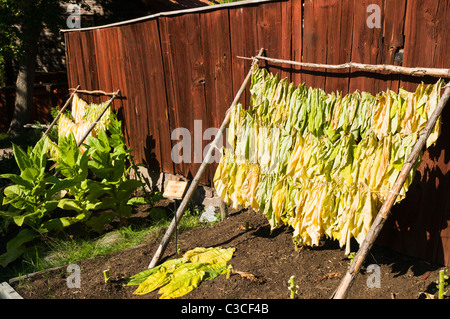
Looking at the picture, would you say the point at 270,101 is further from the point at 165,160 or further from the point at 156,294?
the point at 165,160

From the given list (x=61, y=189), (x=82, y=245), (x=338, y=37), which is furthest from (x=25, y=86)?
(x=338, y=37)

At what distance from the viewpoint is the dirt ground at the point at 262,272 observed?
3361 mm

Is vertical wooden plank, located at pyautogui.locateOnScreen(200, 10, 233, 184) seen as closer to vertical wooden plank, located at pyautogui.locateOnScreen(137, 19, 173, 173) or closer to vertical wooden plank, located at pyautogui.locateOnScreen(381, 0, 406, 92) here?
vertical wooden plank, located at pyautogui.locateOnScreen(137, 19, 173, 173)

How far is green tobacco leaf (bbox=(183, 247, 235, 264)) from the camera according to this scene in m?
4.02

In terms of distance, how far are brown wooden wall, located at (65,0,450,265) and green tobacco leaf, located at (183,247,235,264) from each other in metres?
1.39

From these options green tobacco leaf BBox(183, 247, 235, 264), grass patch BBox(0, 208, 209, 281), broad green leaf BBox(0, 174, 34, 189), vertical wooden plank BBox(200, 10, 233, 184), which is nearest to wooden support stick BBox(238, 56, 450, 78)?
vertical wooden plank BBox(200, 10, 233, 184)

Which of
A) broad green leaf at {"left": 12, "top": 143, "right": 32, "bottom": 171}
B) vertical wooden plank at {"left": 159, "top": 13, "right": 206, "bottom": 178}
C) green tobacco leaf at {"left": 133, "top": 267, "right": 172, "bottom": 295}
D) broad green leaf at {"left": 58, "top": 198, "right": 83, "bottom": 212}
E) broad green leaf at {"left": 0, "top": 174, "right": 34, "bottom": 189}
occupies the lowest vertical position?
green tobacco leaf at {"left": 133, "top": 267, "right": 172, "bottom": 295}

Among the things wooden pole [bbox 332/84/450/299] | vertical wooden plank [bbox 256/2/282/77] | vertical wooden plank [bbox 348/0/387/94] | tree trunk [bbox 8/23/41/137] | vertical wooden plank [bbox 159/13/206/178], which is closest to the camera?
wooden pole [bbox 332/84/450/299]

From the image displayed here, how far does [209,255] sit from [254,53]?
210cm

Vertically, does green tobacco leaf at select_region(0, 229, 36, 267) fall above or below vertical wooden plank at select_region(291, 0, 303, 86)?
below

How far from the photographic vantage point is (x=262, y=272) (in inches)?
147

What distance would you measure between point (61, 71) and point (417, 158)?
13011mm

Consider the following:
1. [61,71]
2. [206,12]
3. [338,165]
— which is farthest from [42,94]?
[338,165]

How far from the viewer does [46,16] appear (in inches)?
433
